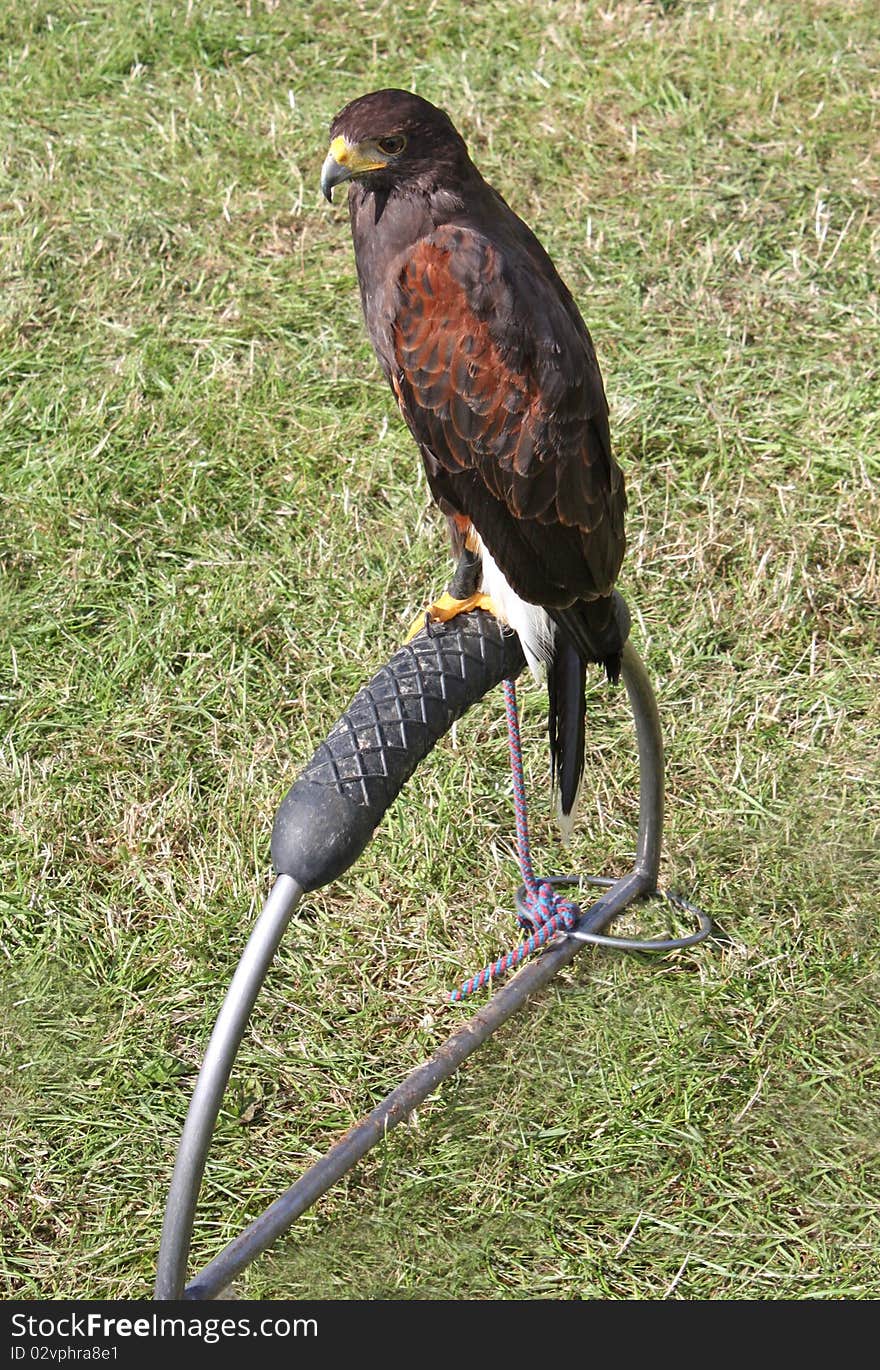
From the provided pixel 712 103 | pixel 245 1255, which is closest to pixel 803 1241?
pixel 245 1255

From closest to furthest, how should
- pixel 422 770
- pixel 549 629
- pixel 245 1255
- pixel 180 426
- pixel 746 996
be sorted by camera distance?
pixel 245 1255, pixel 549 629, pixel 746 996, pixel 422 770, pixel 180 426

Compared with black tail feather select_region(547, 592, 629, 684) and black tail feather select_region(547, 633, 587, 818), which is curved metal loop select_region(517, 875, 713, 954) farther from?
black tail feather select_region(547, 592, 629, 684)

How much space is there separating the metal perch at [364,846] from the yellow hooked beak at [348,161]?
699mm

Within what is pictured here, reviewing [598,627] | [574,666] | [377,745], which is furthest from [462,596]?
[377,745]

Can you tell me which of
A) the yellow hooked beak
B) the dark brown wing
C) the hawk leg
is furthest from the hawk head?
the hawk leg

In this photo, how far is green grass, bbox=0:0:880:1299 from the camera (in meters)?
2.48

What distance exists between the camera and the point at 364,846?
1758 mm

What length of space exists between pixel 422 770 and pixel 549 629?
0.79 metres

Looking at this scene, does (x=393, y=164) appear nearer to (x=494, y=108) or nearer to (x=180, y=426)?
(x=180, y=426)

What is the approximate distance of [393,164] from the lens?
213 cm

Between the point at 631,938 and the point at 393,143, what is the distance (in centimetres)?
153

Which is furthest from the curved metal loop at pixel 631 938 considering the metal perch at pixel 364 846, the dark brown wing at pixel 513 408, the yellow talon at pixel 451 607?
the dark brown wing at pixel 513 408

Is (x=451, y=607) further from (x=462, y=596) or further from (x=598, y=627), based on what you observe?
(x=598, y=627)

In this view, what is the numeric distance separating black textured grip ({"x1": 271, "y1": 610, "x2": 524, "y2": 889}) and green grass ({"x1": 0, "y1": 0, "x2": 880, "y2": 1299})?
34.5 inches
